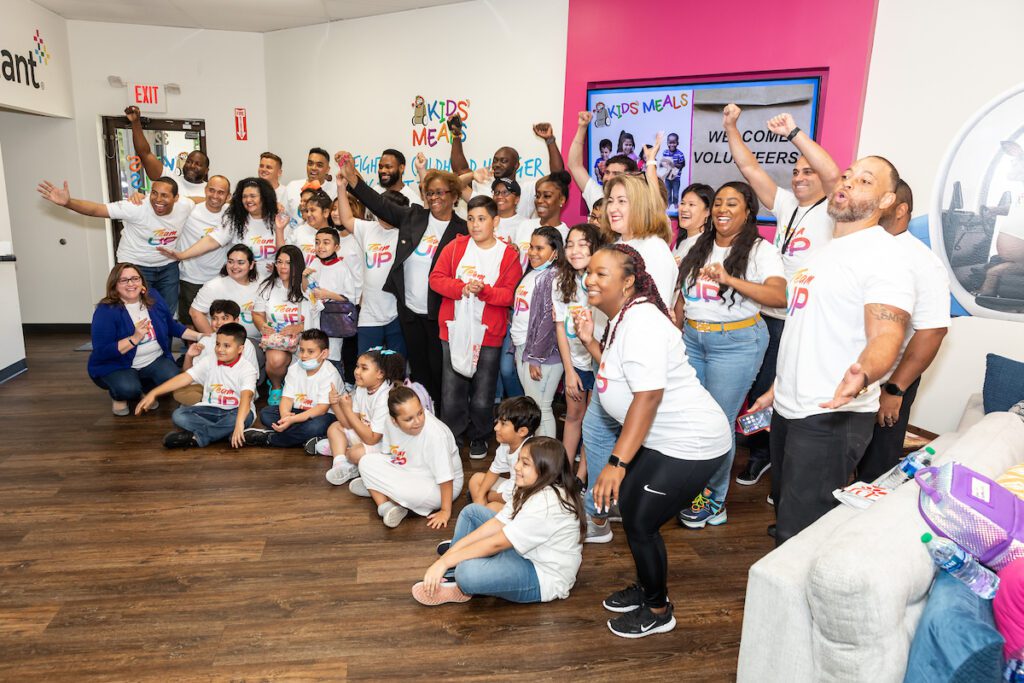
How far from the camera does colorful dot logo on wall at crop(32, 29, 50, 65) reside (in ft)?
20.6

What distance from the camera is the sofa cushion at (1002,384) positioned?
126 inches

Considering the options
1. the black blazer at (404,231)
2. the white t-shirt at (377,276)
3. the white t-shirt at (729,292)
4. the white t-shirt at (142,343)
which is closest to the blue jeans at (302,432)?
the white t-shirt at (377,276)

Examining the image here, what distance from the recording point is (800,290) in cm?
222

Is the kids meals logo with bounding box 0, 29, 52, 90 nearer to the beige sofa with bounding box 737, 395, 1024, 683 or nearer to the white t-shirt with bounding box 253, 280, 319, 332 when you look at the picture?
the white t-shirt with bounding box 253, 280, 319, 332

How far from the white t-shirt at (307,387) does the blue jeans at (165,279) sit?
1931mm

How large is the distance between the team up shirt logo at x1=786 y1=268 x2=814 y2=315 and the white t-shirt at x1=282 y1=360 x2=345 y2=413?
2816 mm

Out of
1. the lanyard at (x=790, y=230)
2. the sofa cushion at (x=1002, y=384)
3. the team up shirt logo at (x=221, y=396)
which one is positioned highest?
Result: the lanyard at (x=790, y=230)

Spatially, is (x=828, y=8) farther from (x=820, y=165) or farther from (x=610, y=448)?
(x=610, y=448)

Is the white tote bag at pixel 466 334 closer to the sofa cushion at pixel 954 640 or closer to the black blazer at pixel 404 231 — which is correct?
the black blazer at pixel 404 231

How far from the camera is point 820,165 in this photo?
9.30 ft

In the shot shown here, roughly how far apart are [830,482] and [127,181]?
7.22 meters

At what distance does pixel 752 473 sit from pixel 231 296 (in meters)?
3.63

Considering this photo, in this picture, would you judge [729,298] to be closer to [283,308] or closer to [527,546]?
[527,546]

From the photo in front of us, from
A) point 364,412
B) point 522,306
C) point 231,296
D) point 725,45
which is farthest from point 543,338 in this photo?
point 231,296
